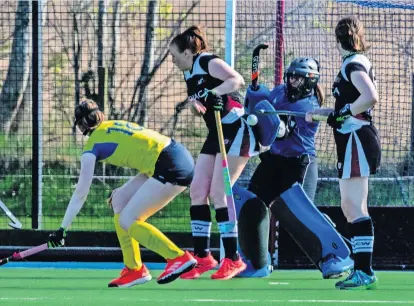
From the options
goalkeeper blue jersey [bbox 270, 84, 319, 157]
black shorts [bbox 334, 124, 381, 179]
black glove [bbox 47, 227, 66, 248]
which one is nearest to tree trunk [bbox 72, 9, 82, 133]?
goalkeeper blue jersey [bbox 270, 84, 319, 157]

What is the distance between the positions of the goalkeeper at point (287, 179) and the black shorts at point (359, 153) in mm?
910

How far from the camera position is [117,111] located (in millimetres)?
12164

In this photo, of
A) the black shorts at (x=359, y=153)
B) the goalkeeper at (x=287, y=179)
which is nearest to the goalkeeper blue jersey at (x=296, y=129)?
the goalkeeper at (x=287, y=179)

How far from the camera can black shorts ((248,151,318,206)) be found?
8.59m

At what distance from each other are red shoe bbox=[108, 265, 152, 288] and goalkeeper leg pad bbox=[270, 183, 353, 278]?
119cm

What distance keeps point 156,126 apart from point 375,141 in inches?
228

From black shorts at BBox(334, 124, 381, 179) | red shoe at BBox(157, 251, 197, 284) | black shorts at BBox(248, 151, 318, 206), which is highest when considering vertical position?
black shorts at BBox(334, 124, 381, 179)

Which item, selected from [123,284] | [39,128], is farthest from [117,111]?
[123,284]

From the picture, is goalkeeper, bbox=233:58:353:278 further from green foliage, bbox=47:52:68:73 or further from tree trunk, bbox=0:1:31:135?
green foliage, bbox=47:52:68:73

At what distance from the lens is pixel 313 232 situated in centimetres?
848

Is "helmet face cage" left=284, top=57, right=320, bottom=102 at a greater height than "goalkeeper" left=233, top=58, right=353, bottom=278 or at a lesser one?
greater

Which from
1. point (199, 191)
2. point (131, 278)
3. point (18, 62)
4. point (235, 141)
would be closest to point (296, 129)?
point (235, 141)

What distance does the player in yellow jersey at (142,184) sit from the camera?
767 centimetres

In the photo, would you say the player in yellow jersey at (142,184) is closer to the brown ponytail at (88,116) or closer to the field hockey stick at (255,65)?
the brown ponytail at (88,116)
